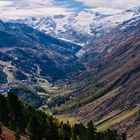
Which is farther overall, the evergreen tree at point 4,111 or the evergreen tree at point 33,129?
the evergreen tree at point 4,111

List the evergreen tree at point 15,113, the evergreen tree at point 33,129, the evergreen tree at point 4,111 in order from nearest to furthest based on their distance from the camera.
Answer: the evergreen tree at point 33,129, the evergreen tree at point 15,113, the evergreen tree at point 4,111

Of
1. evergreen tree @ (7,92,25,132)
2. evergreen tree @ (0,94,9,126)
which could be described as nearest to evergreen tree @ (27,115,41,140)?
evergreen tree @ (7,92,25,132)

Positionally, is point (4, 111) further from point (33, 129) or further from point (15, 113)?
point (33, 129)

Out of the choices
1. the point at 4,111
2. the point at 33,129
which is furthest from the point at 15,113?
the point at 33,129

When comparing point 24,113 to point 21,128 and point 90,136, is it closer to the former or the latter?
point 21,128

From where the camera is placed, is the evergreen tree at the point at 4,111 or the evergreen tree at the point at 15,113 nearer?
the evergreen tree at the point at 15,113

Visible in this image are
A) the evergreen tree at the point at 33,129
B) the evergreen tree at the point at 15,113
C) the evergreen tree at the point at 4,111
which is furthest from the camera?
the evergreen tree at the point at 4,111

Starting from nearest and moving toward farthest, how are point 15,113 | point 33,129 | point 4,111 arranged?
point 33,129
point 15,113
point 4,111

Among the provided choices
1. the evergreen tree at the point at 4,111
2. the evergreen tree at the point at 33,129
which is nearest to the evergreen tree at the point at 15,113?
the evergreen tree at the point at 4,111

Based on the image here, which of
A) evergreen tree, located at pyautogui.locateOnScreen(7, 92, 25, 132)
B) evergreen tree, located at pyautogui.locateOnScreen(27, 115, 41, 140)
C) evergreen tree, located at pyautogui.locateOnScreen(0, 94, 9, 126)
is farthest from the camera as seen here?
evergreen tree, located at pyautogui.locateOnScreen(0, 94, 9, 126)

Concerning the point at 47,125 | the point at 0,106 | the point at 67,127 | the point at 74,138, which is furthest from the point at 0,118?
the point at 67,127

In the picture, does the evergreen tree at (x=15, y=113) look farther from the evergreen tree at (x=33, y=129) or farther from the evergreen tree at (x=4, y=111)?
the evergreen tree at (x=33, y=129)

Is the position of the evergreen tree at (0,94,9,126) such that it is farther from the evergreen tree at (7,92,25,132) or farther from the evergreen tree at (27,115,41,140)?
the evergreen tree at (27,115,41,140)
